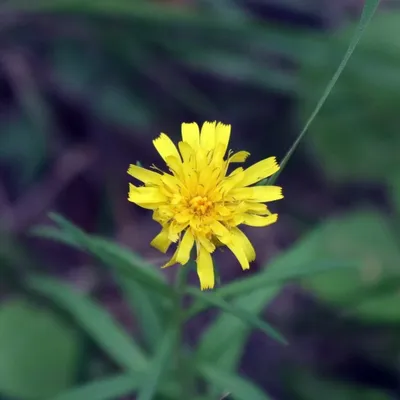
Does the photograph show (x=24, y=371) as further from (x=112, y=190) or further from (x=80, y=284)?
(x=112, y=190)

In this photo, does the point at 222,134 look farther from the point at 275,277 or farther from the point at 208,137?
the point at 275,277

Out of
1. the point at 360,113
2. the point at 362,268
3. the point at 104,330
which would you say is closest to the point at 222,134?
the point at 104,330

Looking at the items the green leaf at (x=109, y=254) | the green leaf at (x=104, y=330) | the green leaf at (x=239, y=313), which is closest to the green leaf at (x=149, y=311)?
the green leaf at (x=104, y=330)

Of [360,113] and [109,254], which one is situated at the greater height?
[360,113]

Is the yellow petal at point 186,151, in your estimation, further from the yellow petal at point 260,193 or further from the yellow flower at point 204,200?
the yellow petal at point 260,193

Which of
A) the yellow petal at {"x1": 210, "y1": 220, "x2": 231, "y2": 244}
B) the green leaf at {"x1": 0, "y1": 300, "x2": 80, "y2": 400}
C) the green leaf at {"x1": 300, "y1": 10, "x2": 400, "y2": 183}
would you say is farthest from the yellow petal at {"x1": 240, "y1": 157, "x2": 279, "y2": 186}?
the green leaf at {"x1": 300, "y1": 10, "x2": 400, "y2": 183}
